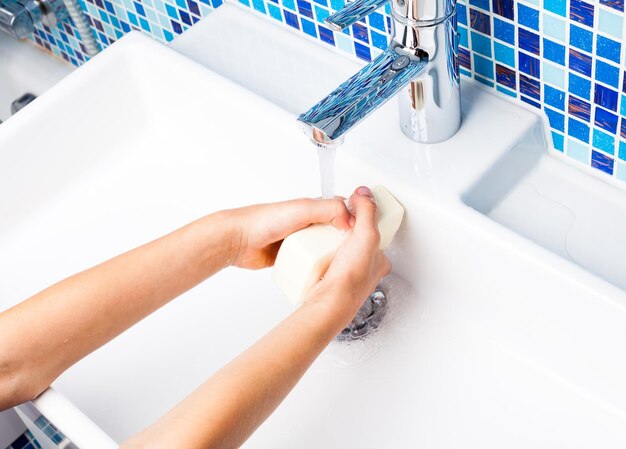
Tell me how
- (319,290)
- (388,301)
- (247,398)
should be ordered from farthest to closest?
(388,301) → (319,290) → (247,398)

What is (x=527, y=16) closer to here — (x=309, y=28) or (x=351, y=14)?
(x=351, y=14)

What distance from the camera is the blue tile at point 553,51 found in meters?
0.76

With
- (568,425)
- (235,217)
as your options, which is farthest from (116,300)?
(568,425)

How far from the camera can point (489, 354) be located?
81 cm

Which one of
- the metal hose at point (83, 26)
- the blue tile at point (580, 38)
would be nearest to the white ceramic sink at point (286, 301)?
the blue tile at point (580, 38)

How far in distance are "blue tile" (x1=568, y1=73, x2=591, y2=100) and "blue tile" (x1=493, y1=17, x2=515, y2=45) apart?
0.22ft

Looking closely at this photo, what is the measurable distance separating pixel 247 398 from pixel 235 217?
22cm

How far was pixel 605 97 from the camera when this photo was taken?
0.75 metres

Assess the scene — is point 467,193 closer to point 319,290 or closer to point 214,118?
point 319,290

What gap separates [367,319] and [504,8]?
0.33 meters

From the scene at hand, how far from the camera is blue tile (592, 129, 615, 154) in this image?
2.57ft

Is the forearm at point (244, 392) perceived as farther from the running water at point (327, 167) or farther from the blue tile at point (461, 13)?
the blue tile at point (461, 13)

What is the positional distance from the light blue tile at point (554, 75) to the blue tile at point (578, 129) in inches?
1.5

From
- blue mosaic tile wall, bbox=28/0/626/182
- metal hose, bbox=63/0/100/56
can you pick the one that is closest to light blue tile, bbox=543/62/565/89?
blue mosaic tile wall, bbox=28/0/626/182
